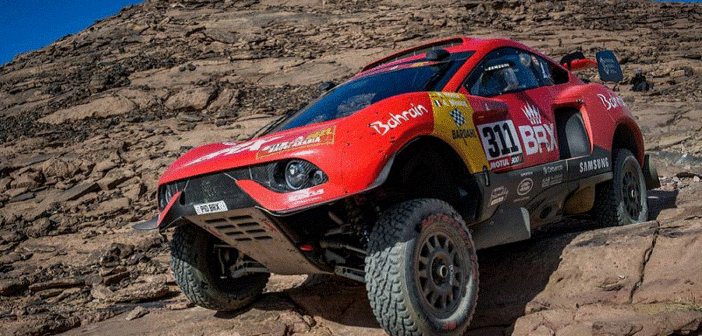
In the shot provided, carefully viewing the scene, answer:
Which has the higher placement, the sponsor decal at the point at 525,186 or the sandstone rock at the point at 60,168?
the sponsor decal at the point at 525,186

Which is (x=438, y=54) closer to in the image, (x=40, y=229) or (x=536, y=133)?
(x=536, y=133)

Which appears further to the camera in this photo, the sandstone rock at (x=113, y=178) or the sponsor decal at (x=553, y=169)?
the sandstone rock at (x=113, y=178)

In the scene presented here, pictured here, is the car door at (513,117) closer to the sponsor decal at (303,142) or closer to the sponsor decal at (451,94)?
the sponsor decal at (451,94)

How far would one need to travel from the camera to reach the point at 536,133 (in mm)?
4457

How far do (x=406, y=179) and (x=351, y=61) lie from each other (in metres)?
15.2

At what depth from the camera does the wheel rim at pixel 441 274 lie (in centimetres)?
332

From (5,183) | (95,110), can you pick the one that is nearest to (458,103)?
(5,183)

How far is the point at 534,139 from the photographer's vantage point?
14.5ft

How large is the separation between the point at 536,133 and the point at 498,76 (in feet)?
1.58

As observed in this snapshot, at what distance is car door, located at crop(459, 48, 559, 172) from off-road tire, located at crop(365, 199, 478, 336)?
2.23 feet

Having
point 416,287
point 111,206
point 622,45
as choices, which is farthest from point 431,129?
point 622,45

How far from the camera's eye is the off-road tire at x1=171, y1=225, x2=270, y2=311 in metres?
4.19

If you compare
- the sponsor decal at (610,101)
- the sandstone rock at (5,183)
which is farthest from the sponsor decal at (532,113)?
the sandstone rock at (5,183)

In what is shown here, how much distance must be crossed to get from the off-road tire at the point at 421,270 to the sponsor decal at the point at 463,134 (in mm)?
431
